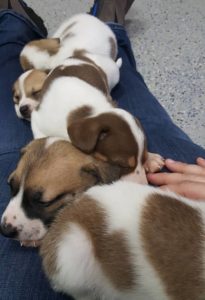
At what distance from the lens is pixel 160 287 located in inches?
33.4

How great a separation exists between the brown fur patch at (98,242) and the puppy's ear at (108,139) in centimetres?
31

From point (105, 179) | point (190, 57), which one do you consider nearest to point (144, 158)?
point (105, 179)

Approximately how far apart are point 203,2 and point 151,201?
2.77m

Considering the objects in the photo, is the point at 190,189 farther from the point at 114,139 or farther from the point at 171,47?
A: the point at 171,47

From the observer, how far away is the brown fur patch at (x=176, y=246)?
2.73ft

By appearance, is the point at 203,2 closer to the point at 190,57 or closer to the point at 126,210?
the point at 190,57

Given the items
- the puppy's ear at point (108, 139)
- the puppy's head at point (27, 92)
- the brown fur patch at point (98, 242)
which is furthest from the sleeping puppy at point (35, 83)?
the brown fur patch at point (98, 242)

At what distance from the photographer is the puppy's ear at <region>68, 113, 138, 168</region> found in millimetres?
1272

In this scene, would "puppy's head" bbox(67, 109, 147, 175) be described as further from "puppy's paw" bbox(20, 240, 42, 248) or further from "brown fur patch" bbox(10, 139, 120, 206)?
"puppy's paw" bbox(20, 240, 42, 248)

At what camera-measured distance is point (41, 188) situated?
111cm

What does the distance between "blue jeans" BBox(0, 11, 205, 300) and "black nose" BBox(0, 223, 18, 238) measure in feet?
0.30

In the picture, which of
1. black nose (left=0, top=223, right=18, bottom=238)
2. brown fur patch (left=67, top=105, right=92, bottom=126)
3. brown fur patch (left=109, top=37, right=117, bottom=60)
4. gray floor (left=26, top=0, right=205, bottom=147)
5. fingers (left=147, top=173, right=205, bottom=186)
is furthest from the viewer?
Answer: gray floor (left=26, top=0, right=205, bottom=147)

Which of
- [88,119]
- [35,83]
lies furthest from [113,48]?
[88,119]

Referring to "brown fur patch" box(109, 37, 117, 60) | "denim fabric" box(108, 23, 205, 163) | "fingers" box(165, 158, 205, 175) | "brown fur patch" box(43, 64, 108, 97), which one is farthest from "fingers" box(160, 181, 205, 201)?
"brown fur patch" box(109, 37, 117, 60)
